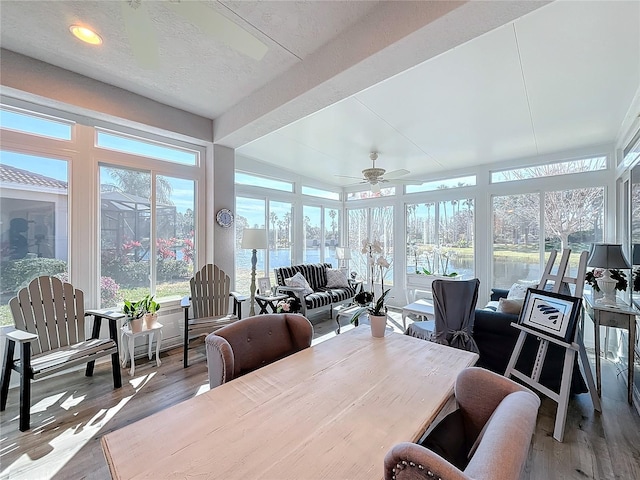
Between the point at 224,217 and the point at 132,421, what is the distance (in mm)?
2413

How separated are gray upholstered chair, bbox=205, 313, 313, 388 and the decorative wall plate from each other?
2.41m

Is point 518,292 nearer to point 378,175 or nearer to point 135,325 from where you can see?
point 378,175

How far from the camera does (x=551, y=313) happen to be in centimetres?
213

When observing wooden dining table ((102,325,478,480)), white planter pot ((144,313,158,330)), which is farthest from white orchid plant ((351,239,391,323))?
white planter pot ((144,313,158,330))

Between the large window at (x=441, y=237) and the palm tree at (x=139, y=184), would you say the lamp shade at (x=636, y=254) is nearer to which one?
the large window at (x=441, y=237)

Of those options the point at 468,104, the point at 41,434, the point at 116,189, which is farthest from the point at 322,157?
the point at 41,434

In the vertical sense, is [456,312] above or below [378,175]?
below

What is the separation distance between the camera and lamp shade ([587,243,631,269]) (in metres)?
2.57

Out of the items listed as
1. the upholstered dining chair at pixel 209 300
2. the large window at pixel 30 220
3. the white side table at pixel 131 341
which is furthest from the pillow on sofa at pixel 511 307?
the large window at pixel 30 220

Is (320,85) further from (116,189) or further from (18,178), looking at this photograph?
(18,178)

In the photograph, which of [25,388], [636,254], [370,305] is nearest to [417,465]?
[370,305]

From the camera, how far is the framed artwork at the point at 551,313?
6.60ft

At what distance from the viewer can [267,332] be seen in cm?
167

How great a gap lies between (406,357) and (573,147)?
458 centimetres
